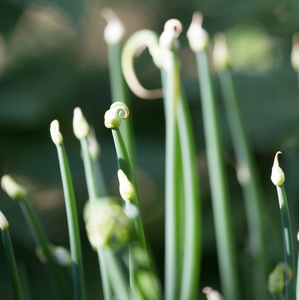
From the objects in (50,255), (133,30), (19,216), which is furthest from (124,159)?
(133,30)

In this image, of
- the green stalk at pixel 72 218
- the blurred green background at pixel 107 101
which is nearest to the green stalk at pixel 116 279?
the green stalk at pixel 72 218

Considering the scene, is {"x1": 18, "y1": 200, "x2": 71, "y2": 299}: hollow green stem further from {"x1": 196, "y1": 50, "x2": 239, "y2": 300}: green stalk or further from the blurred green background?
the blurred green background

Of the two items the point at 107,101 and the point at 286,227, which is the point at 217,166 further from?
the point at 107,101

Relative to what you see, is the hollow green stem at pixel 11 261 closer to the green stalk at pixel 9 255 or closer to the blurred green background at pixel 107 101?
the green stalk at pixel 9 255

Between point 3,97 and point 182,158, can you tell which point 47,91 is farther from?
point 182,158

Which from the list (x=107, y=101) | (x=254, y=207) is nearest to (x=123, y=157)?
(x=254, y=207)
